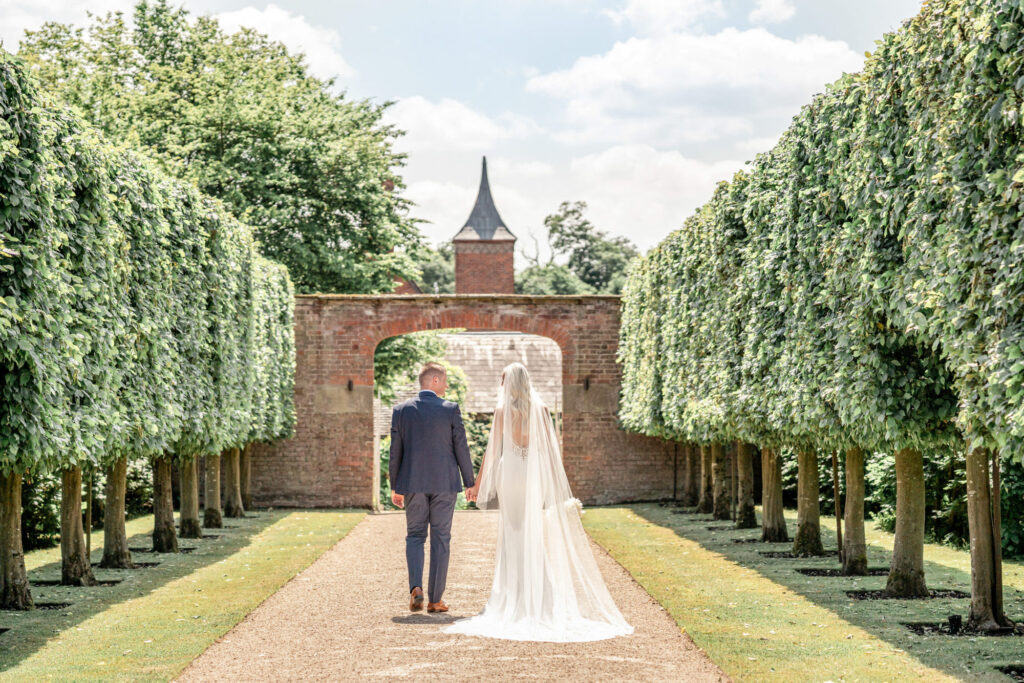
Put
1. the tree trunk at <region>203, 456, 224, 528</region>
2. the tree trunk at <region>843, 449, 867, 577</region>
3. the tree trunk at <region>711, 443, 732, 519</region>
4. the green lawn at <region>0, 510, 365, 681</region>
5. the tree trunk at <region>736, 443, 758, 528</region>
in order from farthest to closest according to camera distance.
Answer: the tree trunk at <region>711, 443, 732, 519</region>, the tree trunk at <region>203, 456, 224, 528</region>, the tree trunk at <region>736, 443, 758, 528</region>, the tree trunk at <region>843, 449, 867, 577</region>, the green lawn at <region>0, 510, 365, 681</region>

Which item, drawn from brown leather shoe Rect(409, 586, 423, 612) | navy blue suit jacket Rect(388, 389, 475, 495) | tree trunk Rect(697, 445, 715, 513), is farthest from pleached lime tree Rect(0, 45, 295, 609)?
tree trunk Rect(697, 445, 715, 513)

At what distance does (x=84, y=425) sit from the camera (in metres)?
9.06

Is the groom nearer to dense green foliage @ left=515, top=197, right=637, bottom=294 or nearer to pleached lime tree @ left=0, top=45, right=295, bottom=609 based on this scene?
pleached lime tree @ left=0, top=45, right=295, bottom=609

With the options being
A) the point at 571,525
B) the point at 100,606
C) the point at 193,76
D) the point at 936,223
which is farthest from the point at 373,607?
the point at 193,76

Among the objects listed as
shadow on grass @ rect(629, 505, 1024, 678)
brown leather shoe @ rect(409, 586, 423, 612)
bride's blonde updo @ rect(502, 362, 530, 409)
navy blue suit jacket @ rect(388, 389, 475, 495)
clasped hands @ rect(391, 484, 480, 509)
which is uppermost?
bride's blonde updo @ rect(502, 362, 530, 409)

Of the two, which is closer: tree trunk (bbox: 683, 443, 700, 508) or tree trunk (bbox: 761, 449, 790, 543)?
tree trunk (bbox: 761, 449, 790, 543)

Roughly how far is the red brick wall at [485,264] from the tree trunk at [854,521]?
43945 millimetres

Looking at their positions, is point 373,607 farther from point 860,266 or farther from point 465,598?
point 860,266

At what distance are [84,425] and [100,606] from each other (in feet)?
5.54

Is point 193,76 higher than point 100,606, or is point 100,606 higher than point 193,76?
point 193,76

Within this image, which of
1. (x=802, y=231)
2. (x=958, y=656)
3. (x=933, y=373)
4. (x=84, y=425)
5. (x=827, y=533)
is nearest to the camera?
(x=958, y=656)

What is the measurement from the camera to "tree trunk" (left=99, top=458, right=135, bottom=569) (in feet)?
40.4

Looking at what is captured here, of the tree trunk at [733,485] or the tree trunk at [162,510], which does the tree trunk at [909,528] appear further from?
the tree trunk at [162,510]

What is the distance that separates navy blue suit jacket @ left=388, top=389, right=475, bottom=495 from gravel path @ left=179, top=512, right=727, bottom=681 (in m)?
1.01
